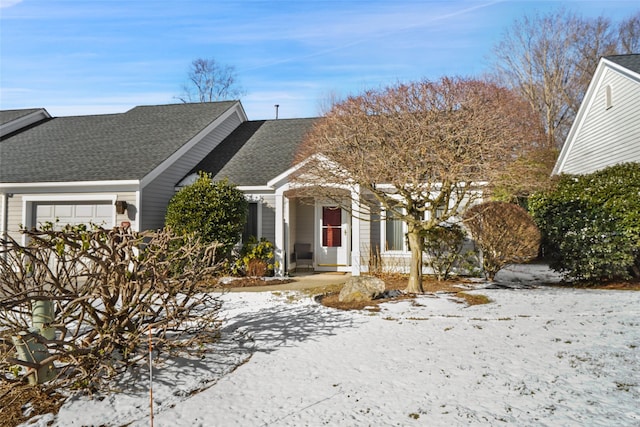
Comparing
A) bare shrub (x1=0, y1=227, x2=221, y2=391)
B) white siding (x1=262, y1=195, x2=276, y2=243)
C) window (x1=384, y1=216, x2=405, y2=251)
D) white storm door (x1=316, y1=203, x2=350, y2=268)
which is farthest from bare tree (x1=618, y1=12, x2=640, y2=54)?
bare shrub (x1=0, y1=227, x2=221, y2=391)

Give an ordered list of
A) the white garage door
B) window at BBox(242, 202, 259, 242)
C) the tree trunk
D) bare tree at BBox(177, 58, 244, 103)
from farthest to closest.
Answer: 1. bare tree at BBox(177, 58, 244, 103)
2. window at BBox(242, 202, 259, 242)
3. the white garage door
4. the tree trunk

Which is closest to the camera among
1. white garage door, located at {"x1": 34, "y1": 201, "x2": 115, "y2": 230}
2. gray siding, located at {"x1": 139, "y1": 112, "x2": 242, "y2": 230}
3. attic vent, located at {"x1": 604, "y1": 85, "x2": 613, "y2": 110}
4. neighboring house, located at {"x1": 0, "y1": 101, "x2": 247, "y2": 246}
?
neighboring house, located at {"x1": 0, "y1": 101, "x2": 247, "y2": 246}

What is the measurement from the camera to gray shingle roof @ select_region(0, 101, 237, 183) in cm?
1270

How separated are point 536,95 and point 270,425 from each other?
28423 mm

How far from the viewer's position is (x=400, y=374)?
4621 mm

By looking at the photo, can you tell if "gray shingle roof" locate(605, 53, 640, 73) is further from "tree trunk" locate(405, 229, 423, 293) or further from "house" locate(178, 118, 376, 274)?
"house" locate(178, 118, 376, 274)

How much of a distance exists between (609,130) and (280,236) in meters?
11.6

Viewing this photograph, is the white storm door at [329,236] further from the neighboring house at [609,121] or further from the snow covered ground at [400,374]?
the neighboring house at [609,121]

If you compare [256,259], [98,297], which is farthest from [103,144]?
[98,297]

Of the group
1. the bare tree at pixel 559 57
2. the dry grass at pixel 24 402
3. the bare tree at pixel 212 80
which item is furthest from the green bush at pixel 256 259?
the bare tree at pixel 212 80

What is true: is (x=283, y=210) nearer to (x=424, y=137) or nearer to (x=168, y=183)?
(x=168, y=183)

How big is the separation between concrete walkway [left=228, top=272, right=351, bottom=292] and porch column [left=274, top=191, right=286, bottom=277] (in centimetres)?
43

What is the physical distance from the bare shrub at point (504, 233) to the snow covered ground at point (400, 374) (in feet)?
10.2

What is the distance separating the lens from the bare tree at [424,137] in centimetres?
778
